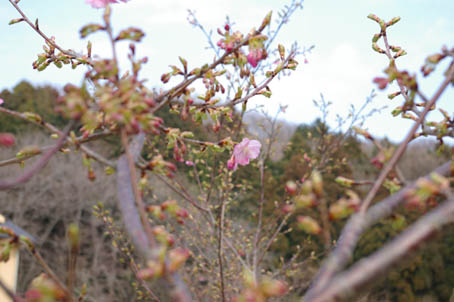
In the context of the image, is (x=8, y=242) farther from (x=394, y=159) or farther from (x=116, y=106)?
(x=394, y=159)

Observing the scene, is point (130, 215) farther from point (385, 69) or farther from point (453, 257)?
point (453, 257)

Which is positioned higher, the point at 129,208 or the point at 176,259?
the point at 129,208

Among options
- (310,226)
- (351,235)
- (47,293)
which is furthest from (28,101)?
(351,235)

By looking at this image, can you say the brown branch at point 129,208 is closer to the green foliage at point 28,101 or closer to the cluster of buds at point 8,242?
the cluster of buds at point 8,242

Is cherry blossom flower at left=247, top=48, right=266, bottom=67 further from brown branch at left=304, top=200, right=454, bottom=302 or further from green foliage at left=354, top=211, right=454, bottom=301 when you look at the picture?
green foliage at left=354, top=211, right=454, bottom=301

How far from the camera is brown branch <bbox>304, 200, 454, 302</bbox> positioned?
1.62ft

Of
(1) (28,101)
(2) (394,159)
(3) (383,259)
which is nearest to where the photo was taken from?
(3) (383,259)

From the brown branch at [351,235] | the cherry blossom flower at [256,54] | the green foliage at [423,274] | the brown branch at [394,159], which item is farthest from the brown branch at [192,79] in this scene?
the green foliage at [423,274]

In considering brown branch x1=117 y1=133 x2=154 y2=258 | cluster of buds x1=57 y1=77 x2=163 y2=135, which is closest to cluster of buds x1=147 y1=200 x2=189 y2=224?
brown branch x1=117 y1=133 x2=154 y2=258

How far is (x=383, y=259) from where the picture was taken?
19.6 inches

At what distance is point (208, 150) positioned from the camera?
1.39 meters

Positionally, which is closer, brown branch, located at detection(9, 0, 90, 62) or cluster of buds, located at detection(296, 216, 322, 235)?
cluster of buds, located at detection(296, 216, 322, 235)

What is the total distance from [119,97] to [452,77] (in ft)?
2.27

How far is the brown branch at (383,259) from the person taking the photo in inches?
19.4
